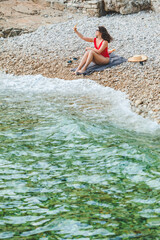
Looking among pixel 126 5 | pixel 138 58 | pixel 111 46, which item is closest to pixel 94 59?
pixel 138 58

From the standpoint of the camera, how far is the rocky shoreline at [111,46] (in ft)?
25.3

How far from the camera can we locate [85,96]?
7.87 metres

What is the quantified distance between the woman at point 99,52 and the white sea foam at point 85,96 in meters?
0.57

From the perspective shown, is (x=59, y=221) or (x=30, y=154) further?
(x=30, y=154)

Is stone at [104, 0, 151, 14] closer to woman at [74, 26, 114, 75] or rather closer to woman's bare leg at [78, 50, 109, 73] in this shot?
woman at [74, 26, 114, 75]

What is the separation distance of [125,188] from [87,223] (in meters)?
0.76

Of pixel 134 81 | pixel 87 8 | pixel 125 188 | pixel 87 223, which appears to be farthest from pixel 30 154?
pixel 87 8

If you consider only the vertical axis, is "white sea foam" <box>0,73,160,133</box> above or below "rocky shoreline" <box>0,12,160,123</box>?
below

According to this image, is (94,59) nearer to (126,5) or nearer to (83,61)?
(83,61)

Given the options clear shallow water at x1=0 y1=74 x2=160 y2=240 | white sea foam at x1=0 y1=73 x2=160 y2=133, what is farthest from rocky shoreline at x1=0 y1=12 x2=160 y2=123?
clear shallow water at x1=0 y1=74 x2=160 y2=240

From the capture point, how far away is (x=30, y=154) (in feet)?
14.9

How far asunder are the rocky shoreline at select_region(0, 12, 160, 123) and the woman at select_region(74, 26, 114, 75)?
344 millimetres

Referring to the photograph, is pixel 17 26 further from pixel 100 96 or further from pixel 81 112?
pixel 81 112

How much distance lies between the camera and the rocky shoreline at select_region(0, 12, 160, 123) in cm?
773
